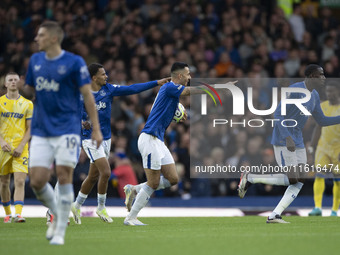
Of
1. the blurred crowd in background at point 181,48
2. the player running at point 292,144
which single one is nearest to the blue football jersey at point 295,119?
the player running at point 292,144

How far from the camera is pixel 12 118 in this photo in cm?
1249

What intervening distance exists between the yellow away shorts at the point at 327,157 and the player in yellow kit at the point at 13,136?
6.33m

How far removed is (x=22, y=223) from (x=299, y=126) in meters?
5.13

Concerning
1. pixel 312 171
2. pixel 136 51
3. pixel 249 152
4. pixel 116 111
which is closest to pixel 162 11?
pixel 136 51

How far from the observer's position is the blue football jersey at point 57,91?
8.24 metres

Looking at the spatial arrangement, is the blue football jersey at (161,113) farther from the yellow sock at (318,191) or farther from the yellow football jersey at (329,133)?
the yellow football jersey at (329,133)

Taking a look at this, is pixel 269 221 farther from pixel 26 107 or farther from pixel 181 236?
pixel 26 107

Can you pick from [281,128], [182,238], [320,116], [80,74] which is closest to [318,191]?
[320,116]

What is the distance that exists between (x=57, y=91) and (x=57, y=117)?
31 cm

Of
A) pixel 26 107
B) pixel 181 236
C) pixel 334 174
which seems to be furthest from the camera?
pixel 334 174

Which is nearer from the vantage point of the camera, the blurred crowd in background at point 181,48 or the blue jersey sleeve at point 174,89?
the blue jersey sleeve at point 174,89

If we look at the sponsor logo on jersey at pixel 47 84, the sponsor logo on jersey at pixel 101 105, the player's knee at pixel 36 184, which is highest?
the sponsor logo on jersey at pixel 47 84

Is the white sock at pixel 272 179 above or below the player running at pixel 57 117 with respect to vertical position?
below

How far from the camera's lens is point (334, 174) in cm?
1457
